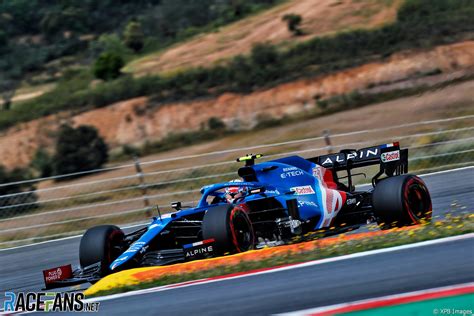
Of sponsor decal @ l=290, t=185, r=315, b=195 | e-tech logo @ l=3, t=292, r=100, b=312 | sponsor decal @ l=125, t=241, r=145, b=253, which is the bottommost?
e-tech logo @ l=3, t=292, r=100, b=312

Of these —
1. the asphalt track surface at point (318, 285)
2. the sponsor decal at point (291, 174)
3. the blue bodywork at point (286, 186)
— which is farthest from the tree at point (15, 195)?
the asphalt track surface at point (318, 285)

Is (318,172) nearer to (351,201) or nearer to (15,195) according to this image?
(351,201)

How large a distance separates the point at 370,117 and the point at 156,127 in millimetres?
12462

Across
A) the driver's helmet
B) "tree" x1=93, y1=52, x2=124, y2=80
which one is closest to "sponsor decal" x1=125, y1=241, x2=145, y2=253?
the driver's helmet

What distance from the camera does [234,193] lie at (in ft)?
34.6

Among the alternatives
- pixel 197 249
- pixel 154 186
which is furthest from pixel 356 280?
pixel 154 186

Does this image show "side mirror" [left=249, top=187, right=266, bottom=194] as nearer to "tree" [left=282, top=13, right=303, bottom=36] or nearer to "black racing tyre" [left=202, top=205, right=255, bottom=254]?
"black racing tyre" [left=202, top=205, right=255, bottom=254]

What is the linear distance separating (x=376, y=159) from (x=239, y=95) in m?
30.3

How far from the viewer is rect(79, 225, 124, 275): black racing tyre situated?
991 cm

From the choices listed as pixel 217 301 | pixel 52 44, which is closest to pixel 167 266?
pixel 217 301

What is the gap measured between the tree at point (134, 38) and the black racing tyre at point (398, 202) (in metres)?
49.5

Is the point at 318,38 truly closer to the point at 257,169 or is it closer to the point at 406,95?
the point at 406,95

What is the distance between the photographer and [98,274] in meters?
9.53

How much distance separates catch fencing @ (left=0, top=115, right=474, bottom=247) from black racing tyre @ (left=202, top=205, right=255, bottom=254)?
5201mm
